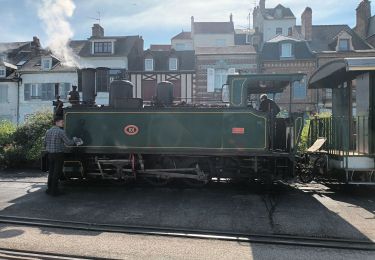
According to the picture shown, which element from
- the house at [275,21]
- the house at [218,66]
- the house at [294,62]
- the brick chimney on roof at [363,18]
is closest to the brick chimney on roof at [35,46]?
the house at [218,66]

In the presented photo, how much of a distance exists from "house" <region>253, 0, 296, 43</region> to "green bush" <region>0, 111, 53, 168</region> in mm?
35839

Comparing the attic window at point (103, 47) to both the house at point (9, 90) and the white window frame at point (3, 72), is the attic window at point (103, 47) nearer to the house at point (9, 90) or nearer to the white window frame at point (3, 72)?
the house at point (9, 90)

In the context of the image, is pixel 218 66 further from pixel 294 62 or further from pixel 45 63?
pixel 45 63

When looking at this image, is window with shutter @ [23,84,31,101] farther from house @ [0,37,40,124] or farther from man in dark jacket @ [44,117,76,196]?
man in dark jacket @ [44,117,76,196]

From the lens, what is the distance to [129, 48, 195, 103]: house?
33.0m

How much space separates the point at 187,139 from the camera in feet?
32.4

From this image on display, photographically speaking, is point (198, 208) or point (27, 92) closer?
point (198, 208)

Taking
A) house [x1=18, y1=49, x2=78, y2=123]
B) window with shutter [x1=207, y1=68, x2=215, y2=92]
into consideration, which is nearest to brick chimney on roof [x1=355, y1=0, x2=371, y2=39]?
window with shutter [x1=207, y1=68, x2=215, y2=92]

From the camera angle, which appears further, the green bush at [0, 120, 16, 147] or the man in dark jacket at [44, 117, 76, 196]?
the green bush at [0, 120, 16, 147]

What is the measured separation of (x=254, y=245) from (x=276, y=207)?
2.41 metres

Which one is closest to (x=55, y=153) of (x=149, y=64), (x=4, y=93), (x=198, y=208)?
(x=198, y=208)

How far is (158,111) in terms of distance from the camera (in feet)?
33.1

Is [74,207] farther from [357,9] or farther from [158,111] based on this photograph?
[357,9]

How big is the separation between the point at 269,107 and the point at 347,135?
189cm
